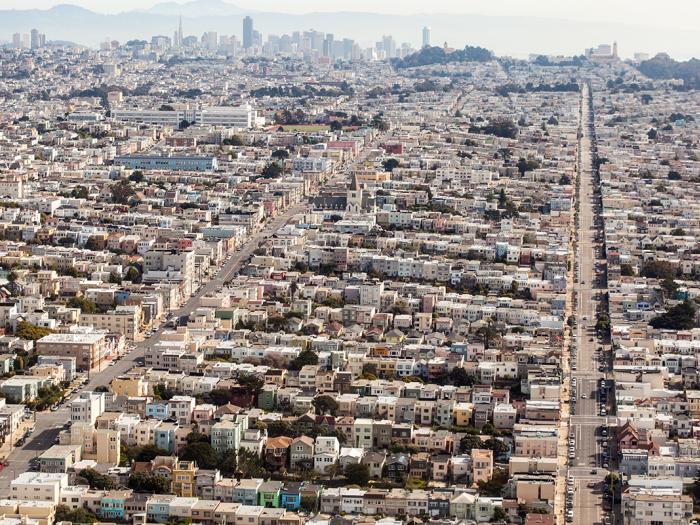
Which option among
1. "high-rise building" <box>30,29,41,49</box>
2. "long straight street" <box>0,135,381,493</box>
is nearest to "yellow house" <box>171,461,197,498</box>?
"long straight street" <box>0,135,381,493</box>

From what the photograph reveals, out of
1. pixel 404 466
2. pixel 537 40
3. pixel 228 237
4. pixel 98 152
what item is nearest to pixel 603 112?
pixel 98 152

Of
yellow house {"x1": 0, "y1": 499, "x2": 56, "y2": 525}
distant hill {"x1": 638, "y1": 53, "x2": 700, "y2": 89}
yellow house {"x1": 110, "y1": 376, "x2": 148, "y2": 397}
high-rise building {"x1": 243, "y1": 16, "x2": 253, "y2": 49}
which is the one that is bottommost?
yellow house {"x1": 0, "y1": 499, "x2": 56, "y2": 525}

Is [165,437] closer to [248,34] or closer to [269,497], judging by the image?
[269,497]

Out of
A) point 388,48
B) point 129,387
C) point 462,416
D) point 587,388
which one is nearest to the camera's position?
point 462,416

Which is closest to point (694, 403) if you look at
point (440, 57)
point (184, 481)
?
point (184, 481)

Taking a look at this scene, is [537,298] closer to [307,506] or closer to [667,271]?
[667,271]

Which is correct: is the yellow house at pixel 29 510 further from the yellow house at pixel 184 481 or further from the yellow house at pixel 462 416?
the yellow house at pixel 462 416

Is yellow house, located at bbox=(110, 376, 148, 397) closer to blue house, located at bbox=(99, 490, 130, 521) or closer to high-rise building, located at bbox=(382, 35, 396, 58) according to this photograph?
blue house, located at bbox=(99, 490, 130, 521)

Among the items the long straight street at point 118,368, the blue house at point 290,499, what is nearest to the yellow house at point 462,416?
the blue house at point 290,499
